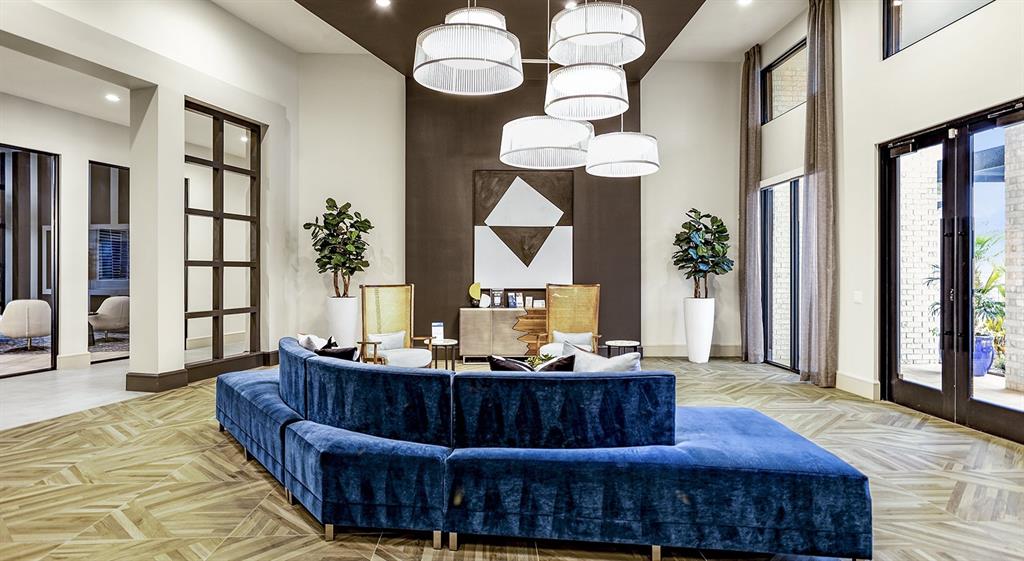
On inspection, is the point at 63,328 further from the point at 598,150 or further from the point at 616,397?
the point at 616,397

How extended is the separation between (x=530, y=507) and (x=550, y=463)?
22cm

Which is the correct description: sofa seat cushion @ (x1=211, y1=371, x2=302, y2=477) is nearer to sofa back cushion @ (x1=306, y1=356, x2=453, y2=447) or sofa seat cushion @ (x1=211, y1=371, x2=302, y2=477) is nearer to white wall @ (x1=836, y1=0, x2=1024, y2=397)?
sofa back cushion @ (x1=306, y1=356, x2=453, y2=447)

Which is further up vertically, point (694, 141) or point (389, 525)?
point (694, 141)

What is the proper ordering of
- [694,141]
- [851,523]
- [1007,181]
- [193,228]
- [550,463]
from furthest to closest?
[193,228]
[694,141]
[1007,181]
[550,463]
[851,523]

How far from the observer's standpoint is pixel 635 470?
2.52 meters

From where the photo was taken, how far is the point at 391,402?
292 centimetres

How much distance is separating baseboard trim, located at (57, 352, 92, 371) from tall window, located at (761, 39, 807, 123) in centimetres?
1016

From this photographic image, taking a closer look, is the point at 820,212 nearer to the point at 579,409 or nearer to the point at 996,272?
the point at 996,272

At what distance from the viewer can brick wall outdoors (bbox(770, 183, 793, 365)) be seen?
7883 mm

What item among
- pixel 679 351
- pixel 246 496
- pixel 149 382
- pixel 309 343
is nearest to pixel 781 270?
pixel 679 351

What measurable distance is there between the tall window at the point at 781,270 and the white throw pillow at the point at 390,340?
513 cm

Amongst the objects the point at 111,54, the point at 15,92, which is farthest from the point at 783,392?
the point at 15,92

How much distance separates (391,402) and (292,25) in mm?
6539

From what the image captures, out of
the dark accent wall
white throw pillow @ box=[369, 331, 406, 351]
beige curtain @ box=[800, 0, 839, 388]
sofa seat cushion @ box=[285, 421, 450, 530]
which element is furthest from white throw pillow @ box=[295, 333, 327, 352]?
beige curtain @ box=[800, 0, 839, 388]
